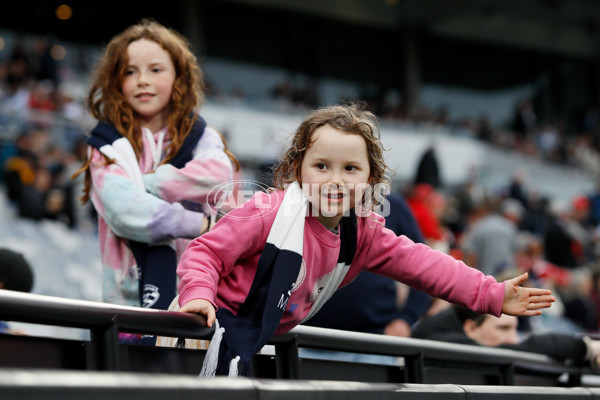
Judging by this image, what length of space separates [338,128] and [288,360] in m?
0.69

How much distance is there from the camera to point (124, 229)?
269cm

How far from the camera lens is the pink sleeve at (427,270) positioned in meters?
2.38

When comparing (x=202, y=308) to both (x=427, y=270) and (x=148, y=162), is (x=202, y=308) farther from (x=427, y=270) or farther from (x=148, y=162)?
(x=148, y=162)

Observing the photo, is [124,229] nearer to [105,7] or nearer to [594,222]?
[594,222]

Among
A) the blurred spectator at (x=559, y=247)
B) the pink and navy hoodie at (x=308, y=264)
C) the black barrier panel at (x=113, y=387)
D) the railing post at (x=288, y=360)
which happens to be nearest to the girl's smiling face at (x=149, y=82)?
the pink and navy hoodie at (x=308, y=264)

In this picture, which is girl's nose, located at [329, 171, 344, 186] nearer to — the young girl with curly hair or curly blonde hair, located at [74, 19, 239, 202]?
the young girl with curly hair

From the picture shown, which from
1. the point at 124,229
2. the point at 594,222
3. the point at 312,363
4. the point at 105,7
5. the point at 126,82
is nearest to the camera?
the point at 312,363

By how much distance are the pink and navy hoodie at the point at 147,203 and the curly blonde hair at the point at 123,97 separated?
62 millimetres

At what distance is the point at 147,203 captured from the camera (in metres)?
2.68

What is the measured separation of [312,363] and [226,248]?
56 cm

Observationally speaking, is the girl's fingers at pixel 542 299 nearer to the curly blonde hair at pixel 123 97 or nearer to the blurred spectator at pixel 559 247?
the curly blonde hair at pixel 123 97

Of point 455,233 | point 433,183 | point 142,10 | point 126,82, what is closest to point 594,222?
point 433,183

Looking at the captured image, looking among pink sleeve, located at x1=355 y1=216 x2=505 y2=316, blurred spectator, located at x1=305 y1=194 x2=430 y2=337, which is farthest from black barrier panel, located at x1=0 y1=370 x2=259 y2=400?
blurred spectator, located at x1=305 y1=194 x2=430 y2=337

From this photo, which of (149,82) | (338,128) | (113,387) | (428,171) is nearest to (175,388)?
(113,387)
